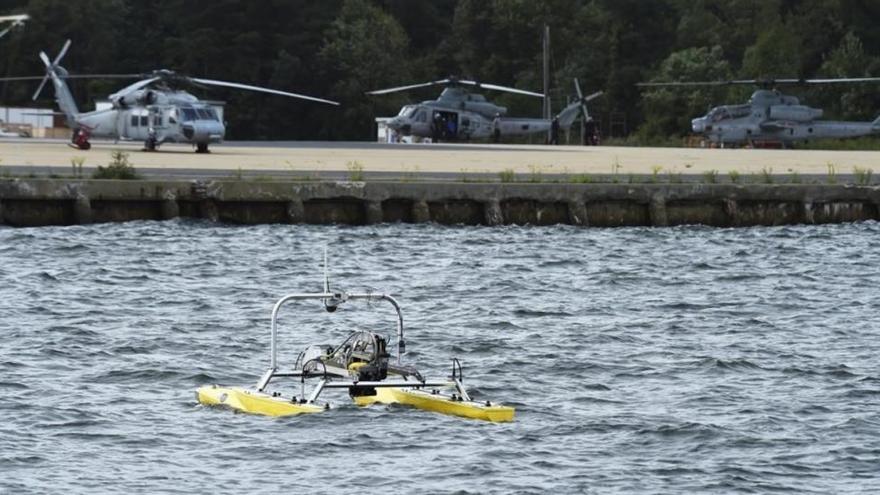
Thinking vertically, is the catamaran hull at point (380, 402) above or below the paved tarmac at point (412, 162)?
below

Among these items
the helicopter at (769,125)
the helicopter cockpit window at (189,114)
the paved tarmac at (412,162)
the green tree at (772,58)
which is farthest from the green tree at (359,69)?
the helicopter cockpit window at (189,114)

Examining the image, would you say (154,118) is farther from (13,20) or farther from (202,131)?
(13,20)

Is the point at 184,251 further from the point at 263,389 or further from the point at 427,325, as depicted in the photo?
the point at 263,389

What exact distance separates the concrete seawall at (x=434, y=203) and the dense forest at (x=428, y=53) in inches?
2762

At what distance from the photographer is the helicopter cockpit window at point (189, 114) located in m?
71.6

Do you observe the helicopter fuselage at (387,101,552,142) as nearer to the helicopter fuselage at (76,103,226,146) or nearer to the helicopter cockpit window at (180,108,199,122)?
the helicopter fuselage at (76,103,226,146)

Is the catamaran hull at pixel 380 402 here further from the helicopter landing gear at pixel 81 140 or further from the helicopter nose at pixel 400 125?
the helicopter nose at pixel 400 125

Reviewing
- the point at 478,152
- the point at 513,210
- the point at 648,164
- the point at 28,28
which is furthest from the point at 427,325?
the point at 28,28

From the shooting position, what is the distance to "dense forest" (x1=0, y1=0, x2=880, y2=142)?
12275cm

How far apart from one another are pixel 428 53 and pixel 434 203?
293 ft

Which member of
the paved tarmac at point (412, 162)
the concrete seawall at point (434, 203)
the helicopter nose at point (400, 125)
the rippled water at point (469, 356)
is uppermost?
the helicopter nose at point (400, 125)

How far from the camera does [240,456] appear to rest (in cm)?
2097

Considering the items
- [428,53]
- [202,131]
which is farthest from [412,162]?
[428,53]

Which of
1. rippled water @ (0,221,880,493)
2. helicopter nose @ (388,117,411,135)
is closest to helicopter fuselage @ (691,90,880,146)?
helicopter nose @ (388,117,411,135)
